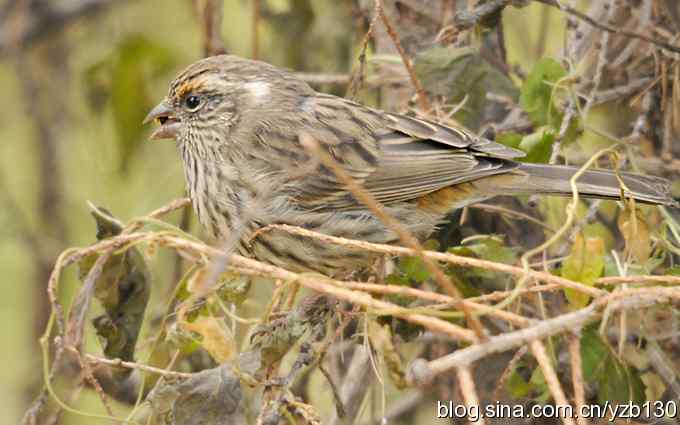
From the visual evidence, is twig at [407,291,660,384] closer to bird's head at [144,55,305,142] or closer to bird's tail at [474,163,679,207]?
bird's tail at [474,163,679,207]

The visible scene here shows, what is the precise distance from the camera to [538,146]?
3.72 m

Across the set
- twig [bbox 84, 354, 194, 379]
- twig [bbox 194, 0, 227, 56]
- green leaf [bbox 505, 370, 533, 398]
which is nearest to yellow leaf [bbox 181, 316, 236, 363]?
twig [bbox 84, 354, 194, 379]

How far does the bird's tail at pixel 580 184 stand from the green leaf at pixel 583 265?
0.32 meters

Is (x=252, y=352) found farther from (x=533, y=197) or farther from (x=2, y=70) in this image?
(x=2, y=70)

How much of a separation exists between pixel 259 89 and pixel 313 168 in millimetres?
487

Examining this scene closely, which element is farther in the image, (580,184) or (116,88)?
(116,88)

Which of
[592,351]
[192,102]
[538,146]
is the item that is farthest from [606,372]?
[192,102]

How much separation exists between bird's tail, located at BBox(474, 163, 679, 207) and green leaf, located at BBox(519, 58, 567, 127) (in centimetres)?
17

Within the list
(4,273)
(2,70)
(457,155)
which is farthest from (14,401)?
(457,155)

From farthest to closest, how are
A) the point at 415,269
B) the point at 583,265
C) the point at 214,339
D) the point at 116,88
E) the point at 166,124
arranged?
the point at 116,88, the point at 166,124, the point at 415,269, the point at 214,339, the point at 583,265

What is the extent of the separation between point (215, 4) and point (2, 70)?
2.31 metres

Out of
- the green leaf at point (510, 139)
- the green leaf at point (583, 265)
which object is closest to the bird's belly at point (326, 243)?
the green leaf at point (510, 139)

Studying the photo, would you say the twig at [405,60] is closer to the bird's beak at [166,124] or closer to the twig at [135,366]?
the bird's beak at [166,124]

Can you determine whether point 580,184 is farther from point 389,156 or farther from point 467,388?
point 467,388
